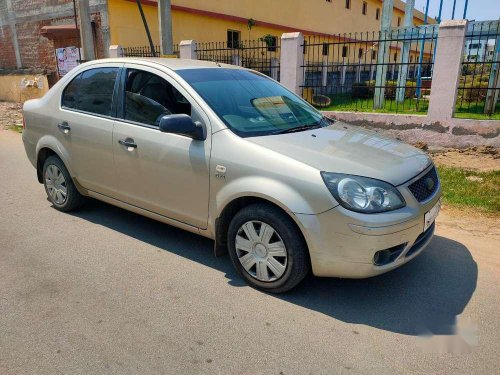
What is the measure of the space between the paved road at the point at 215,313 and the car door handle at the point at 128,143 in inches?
38.2

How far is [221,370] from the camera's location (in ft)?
7.93

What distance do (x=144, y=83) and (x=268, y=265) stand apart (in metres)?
2.05

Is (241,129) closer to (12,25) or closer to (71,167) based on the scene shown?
(71,167)

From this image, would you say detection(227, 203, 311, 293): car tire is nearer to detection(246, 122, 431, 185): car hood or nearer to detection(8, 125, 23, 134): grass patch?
detection(246, 122, 431, 185): car hood

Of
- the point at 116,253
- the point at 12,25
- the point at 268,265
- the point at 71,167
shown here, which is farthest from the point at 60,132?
the point at 12,25

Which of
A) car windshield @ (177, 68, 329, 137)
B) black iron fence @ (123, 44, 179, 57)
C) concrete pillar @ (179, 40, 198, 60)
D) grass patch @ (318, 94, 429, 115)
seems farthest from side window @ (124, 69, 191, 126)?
black iron fence @ (123, 44, 179, 57)

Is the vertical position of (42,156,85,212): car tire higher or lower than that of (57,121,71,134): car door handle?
lower

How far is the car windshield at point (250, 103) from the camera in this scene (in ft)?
11.3

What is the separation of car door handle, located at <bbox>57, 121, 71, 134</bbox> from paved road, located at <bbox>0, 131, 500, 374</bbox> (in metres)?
1.11

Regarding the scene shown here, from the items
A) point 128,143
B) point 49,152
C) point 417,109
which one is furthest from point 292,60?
point 128,143

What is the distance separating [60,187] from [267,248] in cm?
288

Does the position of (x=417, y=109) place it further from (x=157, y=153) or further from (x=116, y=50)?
(x=116, y=50)

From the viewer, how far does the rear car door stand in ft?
13.3

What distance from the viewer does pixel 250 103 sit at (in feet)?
12.3
